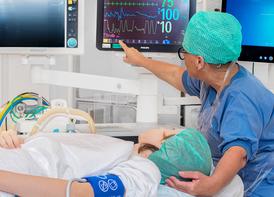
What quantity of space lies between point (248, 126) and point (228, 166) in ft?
0.50

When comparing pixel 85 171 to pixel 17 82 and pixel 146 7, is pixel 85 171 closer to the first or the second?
pixel 146 7

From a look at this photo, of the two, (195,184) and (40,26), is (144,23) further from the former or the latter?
(195,184)

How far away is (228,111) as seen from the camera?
4.77 feet

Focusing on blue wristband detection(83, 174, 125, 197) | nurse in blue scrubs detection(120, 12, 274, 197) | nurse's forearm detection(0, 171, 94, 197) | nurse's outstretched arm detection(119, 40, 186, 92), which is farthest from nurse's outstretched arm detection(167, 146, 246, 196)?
nurse's outstretched arm detection(119, 40, 186, 92)

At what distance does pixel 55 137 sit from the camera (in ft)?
4.19

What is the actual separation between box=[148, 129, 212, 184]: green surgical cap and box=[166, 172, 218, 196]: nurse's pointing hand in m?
0.02

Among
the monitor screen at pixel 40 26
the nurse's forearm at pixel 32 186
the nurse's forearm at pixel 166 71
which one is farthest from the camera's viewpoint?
the nurse's forearm at pixel 166 71

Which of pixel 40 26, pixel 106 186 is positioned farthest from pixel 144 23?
pixel 106 186

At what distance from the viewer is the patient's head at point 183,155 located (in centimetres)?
127

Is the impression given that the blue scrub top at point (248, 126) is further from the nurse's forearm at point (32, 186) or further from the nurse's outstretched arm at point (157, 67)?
the nurse's forearm at point (32, 186)

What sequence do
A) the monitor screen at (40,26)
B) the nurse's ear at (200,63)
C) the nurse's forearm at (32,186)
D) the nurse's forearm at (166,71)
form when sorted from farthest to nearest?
the nurse's forearm at (166,71) < the monitor screen at (40,26) < the nurse's ear at (200,63) < the nurse's forearm at (32,186)

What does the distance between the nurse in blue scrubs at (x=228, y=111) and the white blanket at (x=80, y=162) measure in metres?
0.17

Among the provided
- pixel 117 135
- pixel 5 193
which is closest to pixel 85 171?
pixel 5 193

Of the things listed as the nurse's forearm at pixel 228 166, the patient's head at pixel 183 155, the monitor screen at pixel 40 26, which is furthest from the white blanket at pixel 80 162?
the monitor screen at pixel 40 26
